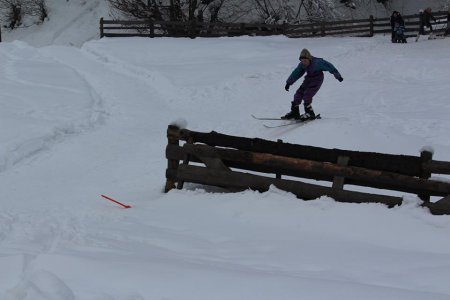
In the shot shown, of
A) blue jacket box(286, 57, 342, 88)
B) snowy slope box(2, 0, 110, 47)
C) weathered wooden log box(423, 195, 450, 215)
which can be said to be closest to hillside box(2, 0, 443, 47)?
snowy slope box(2, 0, 110, 47)

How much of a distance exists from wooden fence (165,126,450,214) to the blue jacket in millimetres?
3798

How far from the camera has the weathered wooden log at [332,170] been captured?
6.13 m

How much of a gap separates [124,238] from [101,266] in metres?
1.73

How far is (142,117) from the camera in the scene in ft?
45.7

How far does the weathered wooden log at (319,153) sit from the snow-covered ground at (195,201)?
0.40m

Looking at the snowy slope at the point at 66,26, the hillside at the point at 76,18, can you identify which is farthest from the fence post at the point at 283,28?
the snowy slope at the point at 66,26

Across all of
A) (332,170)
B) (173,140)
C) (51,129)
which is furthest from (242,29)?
(332,170)

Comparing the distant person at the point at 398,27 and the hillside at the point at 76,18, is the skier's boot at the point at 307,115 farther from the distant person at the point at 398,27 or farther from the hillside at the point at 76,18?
the hillside at the point at 76,18

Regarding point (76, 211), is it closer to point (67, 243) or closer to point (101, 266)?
point (67, 243)

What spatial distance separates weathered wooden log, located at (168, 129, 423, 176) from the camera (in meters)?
6.30

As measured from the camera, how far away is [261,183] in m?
7.02

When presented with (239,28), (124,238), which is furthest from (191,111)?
(239,28)

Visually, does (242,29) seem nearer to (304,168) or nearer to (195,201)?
(195,201)

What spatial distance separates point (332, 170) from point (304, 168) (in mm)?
368
